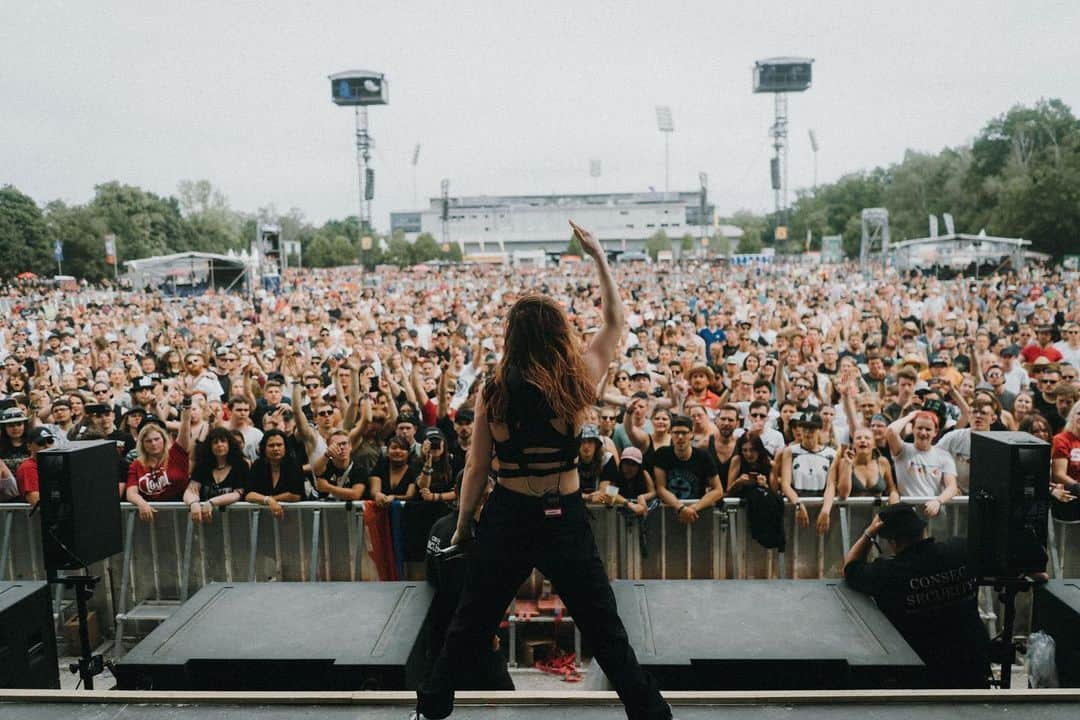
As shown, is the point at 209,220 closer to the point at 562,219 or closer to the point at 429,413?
the point at 562,219

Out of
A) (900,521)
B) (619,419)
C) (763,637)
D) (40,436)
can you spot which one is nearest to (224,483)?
(40,436)

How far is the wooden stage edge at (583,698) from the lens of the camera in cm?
279

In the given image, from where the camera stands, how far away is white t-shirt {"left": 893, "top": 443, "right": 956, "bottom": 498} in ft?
16.9

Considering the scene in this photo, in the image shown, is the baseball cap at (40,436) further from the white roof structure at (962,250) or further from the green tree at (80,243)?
the green tree at (80,243)

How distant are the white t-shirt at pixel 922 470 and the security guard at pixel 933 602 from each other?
1806 millimetres

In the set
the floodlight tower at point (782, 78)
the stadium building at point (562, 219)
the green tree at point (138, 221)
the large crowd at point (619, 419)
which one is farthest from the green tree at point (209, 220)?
the large crowd at point (619, 419)

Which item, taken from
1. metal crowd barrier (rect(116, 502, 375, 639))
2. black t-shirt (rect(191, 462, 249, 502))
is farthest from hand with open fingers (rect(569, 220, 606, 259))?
black t-shirt (rect(191, 462, 249, 502))

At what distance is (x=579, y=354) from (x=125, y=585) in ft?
13.0

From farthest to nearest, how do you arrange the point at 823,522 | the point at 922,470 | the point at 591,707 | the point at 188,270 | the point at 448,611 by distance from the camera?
the point at 188,270
the point at 922,470
the point at 823,522
the point at 448,611
the point at 591,707

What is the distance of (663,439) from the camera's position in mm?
5621

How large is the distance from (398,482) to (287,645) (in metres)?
2.16

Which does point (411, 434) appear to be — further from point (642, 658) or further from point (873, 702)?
point (873, 702)

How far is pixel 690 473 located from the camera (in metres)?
5.05

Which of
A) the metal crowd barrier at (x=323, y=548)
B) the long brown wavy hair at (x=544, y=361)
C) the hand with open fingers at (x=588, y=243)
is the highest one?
the hand with open fingers at (x=588, y=243)
